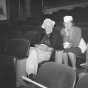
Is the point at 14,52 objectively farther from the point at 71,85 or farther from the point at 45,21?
the point at 71,85

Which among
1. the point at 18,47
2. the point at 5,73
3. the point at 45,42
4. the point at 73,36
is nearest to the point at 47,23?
the point at 45,42

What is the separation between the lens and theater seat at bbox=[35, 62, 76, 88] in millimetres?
1670

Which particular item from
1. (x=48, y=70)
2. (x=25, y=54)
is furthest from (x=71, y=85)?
(x=25, y=54)

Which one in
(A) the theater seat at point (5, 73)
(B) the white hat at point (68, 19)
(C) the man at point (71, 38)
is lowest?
(A) the theater seat at point (5, 73)

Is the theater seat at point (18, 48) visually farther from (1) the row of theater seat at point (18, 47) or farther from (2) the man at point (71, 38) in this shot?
(2) the man at point (71, 38)

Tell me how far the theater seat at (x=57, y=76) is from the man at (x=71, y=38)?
0.63 metres

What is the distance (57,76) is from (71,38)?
810mm

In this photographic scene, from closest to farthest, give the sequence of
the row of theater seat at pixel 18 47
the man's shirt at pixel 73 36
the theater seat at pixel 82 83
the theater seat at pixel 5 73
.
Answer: the theater seat at pixel 82 83, the theater seat at pixel 5 73, the man's shirt at pixel 73 36, the row of theater seat at pixel 18 47

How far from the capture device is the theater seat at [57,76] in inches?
65.7

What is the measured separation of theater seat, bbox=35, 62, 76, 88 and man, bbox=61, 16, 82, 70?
0.63 metres

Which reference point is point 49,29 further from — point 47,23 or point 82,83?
point 82,83

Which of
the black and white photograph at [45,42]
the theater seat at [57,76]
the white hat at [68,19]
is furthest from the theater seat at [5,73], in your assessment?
the white hat at [68,19]

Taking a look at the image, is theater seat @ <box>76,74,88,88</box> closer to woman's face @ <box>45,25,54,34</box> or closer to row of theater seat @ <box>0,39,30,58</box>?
woman's face @ <box>45,25,54,34</box>

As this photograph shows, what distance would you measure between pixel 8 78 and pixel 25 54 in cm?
98
